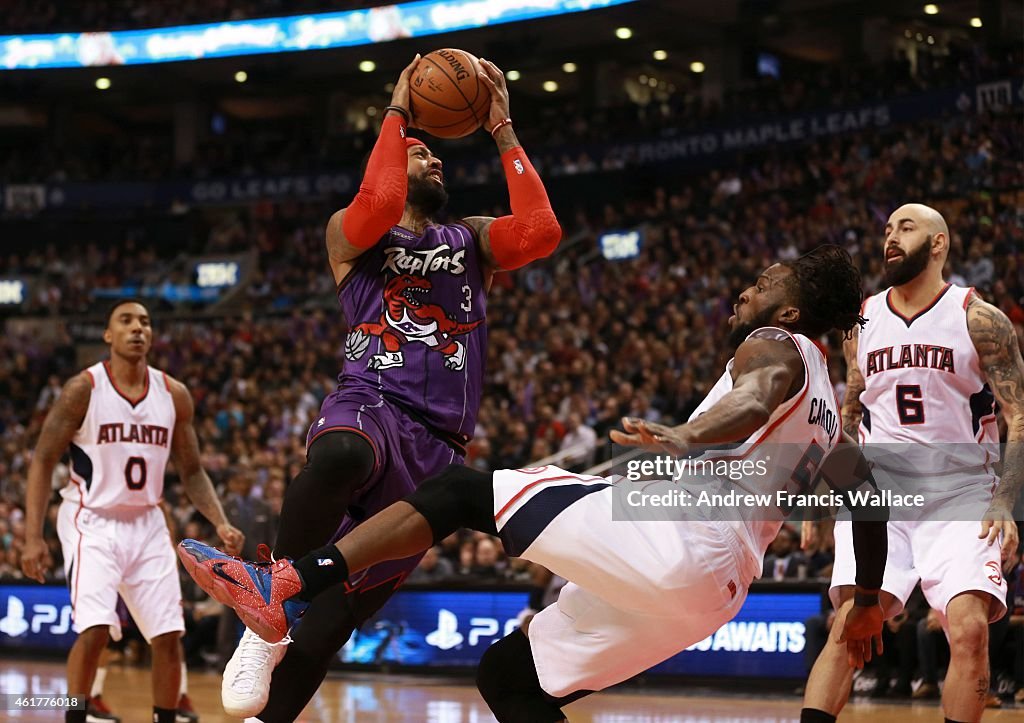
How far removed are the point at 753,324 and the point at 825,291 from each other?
0.26 m

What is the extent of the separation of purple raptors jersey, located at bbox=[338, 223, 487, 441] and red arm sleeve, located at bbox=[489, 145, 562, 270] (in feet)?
0.74

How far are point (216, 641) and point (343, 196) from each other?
19070 millimetres

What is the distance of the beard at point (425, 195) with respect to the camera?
5289 millimetres

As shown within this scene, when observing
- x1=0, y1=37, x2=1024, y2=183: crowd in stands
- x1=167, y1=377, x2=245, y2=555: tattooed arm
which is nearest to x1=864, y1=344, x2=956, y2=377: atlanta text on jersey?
x1=167, y1=377, x2=245, y2=555: tattooed arm

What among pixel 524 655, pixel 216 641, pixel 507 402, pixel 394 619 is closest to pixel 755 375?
pixel 524 655

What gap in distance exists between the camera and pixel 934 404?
5719 millimetres

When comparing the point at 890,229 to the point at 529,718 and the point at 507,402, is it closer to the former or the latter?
the point at 529,718

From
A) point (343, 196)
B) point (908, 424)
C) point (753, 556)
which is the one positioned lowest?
point (753, 556)

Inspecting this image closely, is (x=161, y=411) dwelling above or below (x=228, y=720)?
above

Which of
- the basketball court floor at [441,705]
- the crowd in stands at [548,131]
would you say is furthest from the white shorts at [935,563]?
the crowd in stands at [548,131]

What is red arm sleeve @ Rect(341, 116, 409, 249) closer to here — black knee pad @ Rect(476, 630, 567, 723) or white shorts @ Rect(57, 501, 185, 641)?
black knee pad @ Rect(476, 630, 567, 723)

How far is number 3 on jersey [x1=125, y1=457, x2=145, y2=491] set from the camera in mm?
7148

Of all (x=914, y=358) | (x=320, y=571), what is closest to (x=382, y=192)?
(x=320, y=571)

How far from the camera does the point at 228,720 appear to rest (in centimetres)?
855
